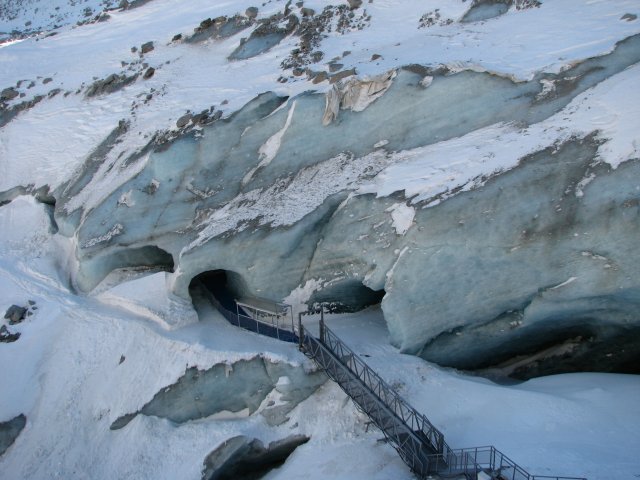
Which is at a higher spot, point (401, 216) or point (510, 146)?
point (510, 146)

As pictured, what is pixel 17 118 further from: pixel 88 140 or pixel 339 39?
pixel 339 39

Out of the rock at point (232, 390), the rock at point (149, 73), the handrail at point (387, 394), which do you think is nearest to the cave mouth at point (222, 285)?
the rock at point (232, 390)

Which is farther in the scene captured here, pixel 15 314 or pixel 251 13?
pixel 251 13

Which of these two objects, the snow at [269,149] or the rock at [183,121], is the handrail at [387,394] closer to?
the snow at [269,149]

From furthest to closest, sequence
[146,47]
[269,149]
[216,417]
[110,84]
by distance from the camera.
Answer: [146,47] < [110,84] < [269,149] < [216,417]

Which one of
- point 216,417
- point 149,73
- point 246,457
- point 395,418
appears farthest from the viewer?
point 149,73

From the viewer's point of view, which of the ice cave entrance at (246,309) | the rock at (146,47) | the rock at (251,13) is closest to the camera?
the ice cave entrance at (246,309)

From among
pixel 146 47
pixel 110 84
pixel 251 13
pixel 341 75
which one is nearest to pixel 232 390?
pixel 341 75

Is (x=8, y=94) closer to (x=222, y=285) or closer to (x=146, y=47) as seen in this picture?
(x=146, y=47)
